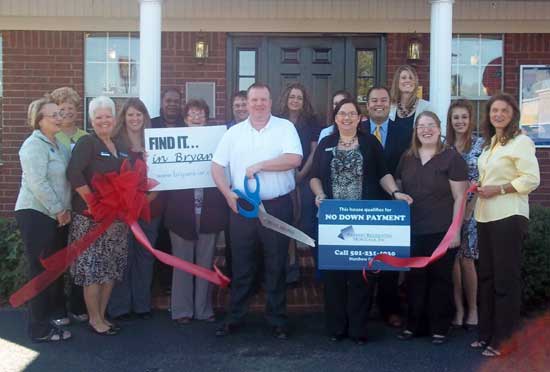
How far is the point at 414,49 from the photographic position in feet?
24.9

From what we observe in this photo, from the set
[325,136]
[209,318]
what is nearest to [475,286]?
[325,136]

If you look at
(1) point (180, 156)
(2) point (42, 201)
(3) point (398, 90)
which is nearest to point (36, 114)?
(2) point (42, 201)

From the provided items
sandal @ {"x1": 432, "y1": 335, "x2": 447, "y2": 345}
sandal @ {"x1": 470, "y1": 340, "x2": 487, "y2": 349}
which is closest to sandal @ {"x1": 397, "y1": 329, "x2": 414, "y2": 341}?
sandal @ {"x1": 432, "y1": 335, "x2": 447, "y2": 345}

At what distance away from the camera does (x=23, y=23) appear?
7672mm

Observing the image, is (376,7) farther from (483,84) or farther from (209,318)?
(209,318)

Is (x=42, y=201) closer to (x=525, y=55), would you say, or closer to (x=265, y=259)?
(x=265, y=259)

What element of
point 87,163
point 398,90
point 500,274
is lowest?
point 500,274

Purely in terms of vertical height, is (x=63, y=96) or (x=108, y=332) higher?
(x=63, y=96)

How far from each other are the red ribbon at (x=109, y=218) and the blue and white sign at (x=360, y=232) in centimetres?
85

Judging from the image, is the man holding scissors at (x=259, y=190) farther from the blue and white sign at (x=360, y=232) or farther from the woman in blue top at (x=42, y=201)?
the woman in blue top at (x=42, y=201)

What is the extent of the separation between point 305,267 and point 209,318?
4.50ft

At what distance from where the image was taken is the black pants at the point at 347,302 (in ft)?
15.7

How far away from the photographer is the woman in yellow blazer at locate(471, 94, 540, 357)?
437cm

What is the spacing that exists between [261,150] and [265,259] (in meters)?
0.87
